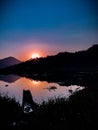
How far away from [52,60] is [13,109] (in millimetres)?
96067

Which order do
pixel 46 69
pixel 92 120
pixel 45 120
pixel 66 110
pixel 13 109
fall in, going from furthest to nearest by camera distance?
pixel 46 69
pixel 13 109
pixel 66 110
pixel 45 120
pixel 92 120

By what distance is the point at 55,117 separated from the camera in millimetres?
7605

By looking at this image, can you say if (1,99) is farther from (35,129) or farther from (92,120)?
(92,120)

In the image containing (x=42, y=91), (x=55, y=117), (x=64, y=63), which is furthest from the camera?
(x=64, y=63)

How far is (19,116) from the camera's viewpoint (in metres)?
8.64

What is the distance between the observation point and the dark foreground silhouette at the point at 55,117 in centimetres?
679

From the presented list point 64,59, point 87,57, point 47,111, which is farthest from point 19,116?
point 64,59

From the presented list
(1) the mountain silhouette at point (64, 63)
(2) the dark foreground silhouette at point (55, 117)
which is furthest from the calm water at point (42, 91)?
(1) the mountain silhouette at point (64, 63)

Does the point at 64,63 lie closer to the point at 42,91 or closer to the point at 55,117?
the point at 42,91

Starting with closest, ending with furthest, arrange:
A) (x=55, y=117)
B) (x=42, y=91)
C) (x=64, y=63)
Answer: (x=55, y=117) → (x=42, y=91) → (x=64, y=63)

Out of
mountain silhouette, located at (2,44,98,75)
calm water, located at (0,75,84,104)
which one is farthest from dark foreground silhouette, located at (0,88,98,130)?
mountain silhouette, located at (2,44,98,75)

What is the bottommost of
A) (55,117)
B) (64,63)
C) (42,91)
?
(55,117)

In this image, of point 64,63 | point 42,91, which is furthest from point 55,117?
point 64,63

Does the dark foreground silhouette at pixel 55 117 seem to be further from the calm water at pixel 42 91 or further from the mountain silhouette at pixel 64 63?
the mountain silhouette at pixel 64 63
